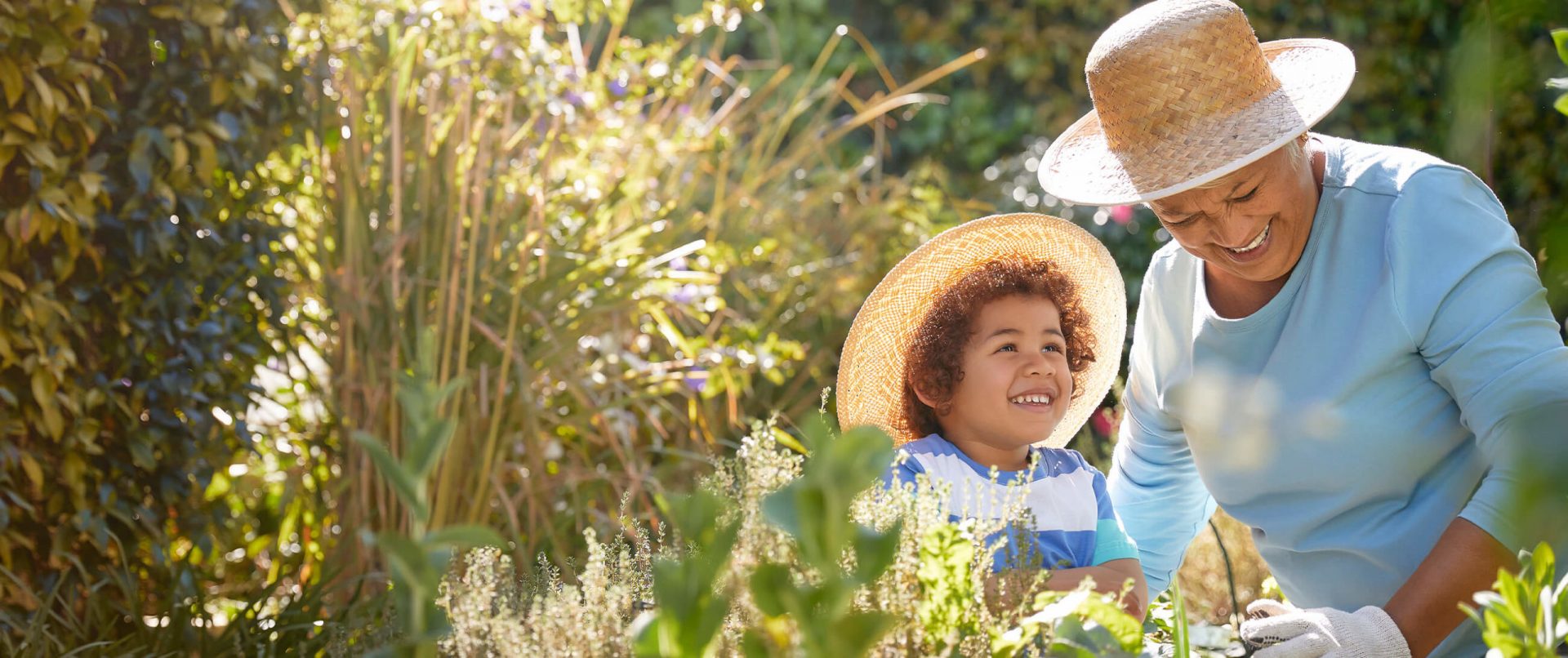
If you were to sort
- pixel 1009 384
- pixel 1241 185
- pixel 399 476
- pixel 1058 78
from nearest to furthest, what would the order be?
pixel 399 476
pixel 1241 185
pixel 1009 384
pixel 1058 78

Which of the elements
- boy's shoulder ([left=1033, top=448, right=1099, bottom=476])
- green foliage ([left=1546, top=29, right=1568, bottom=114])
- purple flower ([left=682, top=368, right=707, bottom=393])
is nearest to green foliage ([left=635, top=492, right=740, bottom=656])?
green foliage ([left=1546, top=29, right=1568, bottom=114])

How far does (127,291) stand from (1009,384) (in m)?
1.77

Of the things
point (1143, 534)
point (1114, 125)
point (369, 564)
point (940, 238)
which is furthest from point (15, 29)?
point (1143, 534)

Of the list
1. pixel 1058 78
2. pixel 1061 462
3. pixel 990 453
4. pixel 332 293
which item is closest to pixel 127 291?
pixel 332 293

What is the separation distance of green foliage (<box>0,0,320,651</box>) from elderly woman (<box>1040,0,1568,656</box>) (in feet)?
5.74

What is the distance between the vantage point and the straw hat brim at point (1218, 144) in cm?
174

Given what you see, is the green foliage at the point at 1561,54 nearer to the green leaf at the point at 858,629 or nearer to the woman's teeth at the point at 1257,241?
the green leaf at the point at 858,629

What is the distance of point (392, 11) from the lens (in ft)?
10.4

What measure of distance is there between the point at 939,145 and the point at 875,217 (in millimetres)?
1981

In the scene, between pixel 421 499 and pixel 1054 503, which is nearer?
pixel 421 499

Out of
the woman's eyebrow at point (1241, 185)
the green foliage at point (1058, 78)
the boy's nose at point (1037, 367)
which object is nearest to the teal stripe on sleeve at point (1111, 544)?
the boy's nose at point (1037, 367)

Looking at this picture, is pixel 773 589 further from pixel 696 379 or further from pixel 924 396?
pixel 696 379

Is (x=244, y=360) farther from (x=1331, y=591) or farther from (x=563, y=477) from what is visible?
(x=1331, y=591)

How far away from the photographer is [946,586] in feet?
3.26
